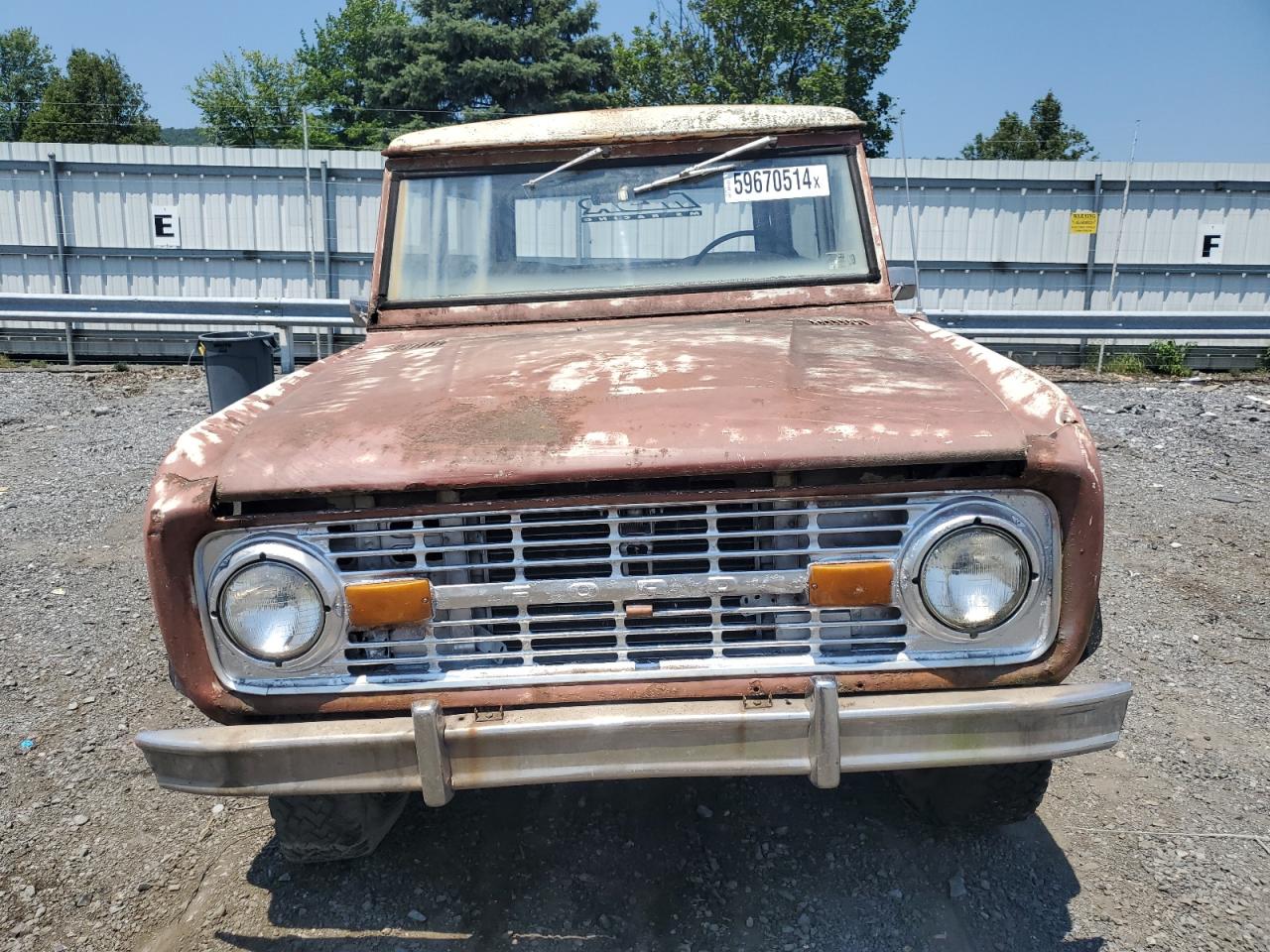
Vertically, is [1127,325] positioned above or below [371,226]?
below

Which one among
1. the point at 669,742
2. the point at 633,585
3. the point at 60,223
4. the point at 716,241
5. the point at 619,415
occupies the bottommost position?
the point at 669,742

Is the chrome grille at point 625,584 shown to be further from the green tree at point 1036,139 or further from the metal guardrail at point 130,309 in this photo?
the green tree at point 1036,139

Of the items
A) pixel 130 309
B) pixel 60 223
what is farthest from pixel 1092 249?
pixel 60 223

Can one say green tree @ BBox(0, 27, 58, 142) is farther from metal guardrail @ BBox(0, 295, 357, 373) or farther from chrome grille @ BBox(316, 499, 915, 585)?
chrome grille @ BBox(316, 499, 915, 585)

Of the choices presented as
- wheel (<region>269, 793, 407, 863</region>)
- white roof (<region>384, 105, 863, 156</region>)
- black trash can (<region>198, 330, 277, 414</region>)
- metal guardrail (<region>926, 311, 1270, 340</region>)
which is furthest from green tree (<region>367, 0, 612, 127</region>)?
wheel (<region>269, 793, 407, 863</region>)

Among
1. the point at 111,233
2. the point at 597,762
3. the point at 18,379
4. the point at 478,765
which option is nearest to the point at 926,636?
Result: the point at 597,762

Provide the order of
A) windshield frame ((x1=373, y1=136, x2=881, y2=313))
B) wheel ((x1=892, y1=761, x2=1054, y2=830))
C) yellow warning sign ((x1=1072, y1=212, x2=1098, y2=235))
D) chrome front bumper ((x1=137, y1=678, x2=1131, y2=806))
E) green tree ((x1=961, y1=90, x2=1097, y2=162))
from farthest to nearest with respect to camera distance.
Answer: green tree ((x1=961, y1=90, x2=1097, y2=162)), yellow warning sign ((x1=1072, y1=212, x2=1098, y2=235)), windshield frame ((x1=373, y1=136, x2=881, y2=313)), wheel ((x1=892, y1=761, x2=1054, y2=830)), chrome front bumper ((x1=137, y1=678, x2=1131, y2=806))

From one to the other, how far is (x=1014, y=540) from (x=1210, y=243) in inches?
513

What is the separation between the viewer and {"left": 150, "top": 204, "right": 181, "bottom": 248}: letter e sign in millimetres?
12852

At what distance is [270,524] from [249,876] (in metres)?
1.24

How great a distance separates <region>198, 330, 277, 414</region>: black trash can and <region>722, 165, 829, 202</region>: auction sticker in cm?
410

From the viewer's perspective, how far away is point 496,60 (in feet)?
89.8

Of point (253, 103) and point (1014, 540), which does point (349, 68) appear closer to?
point (253, 103)

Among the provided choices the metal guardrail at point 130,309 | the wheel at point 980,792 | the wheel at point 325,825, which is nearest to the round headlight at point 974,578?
the wheel at point 980,792
